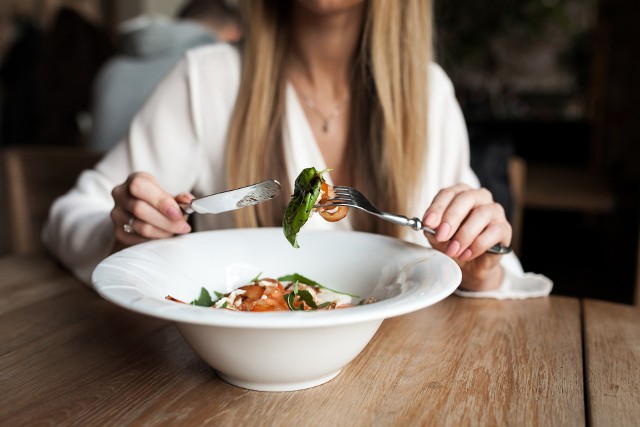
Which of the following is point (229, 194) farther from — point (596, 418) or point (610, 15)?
point (610, 15)

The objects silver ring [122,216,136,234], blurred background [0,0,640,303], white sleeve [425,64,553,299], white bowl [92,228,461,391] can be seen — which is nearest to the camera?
white bowl [92,228,461,391]

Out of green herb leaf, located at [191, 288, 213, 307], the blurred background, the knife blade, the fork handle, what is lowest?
the blurred background

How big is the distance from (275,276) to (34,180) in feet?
3.45

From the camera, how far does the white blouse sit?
131 cm

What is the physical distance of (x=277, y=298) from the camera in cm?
75

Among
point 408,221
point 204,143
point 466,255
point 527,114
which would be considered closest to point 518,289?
point 466,255

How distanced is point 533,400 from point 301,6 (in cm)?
104

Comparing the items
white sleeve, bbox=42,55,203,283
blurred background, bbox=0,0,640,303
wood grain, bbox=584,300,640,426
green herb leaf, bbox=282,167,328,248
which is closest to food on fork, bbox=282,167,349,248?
green herb leaf, bbox=282,167,328,248

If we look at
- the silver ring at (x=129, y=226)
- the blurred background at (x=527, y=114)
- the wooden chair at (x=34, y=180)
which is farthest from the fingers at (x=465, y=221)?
the wooden chair at (x=34, y=180)

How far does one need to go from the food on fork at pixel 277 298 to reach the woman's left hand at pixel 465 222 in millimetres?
146

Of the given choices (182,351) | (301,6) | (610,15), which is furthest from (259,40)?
(610,15)

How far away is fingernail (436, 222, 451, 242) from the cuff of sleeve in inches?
9.7

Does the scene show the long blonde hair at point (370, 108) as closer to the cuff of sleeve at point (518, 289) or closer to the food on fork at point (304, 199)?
the cuff of sleeve at point (518, 289)

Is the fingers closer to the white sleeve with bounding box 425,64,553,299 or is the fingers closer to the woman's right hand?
the woman's right hand
